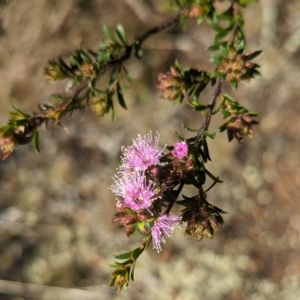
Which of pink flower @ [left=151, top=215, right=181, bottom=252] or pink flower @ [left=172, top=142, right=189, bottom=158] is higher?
pink flower @ [left=172, top=142, right=189, bottom=158]

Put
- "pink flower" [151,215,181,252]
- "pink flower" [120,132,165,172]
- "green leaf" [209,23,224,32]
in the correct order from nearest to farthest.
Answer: "pink flower" [151,215,181,252] → "pink flower" [120,132,165,172] → "green leaf" [209,23,224,32]

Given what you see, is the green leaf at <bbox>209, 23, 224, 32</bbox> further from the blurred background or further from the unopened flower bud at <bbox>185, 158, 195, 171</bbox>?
the blurred background

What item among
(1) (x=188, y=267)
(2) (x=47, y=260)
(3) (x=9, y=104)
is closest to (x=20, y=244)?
(2) (x=47, y=260)

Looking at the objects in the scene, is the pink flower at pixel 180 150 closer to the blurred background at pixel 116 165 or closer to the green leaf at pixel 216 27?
the green leaf at pixel 216 27

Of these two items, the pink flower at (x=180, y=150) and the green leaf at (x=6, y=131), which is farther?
the green leaf at (x=6, y=131)

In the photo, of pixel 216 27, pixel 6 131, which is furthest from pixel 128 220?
pixel 216 27

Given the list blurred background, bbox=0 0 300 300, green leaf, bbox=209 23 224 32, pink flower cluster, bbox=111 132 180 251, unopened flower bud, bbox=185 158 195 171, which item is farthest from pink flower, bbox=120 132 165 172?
blurred background, bbox=0 0 300 300

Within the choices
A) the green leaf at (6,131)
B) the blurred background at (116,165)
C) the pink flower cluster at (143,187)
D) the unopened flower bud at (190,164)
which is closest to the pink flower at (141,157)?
the pink flower cluster at (143,187)
